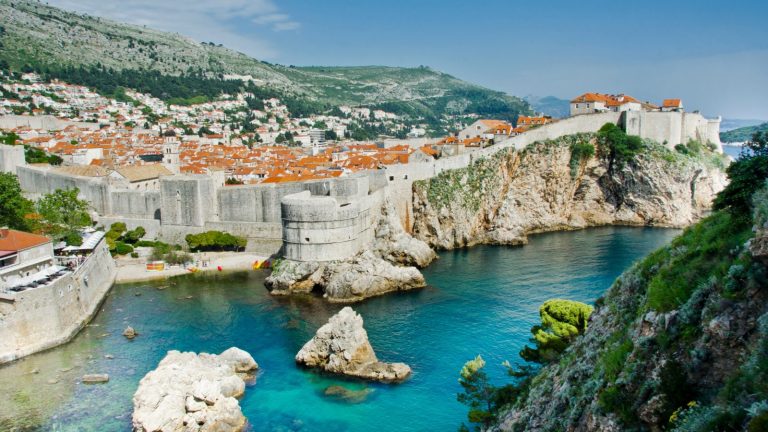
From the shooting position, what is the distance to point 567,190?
3981cm

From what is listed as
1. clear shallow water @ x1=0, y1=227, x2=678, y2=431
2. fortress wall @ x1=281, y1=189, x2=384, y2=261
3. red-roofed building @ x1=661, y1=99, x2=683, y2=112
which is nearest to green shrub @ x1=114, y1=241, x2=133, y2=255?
clear shallow water @ x1=0, y1=227, x2=678, y2=431

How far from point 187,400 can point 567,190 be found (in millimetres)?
31379

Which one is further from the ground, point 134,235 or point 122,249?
point 134,235

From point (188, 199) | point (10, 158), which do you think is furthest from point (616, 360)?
point (10, 158)

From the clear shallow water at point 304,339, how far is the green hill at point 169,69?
78868 mm

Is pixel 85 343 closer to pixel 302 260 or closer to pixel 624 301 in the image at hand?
pixel 302 260

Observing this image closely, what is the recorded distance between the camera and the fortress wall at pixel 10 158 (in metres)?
37.7

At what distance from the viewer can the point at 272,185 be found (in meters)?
29.9

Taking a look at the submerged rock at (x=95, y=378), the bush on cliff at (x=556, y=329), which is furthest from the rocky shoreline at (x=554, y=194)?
the submerged rock at (x=95, y=378)

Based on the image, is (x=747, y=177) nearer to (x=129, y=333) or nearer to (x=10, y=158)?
(x=129, y=333)

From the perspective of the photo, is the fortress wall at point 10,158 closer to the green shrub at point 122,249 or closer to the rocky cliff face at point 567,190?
the green shrub at point 122,249

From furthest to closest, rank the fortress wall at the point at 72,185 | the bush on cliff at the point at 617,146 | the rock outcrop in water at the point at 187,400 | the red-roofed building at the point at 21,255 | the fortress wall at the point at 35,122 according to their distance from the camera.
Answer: the fortress wall at the point at 35,122 < the bush on cliff at the point at 617,146 < the fortress wall at the point at 72,185 < the red-roofed building at the point at 21,255 < the rock outcrop in water at the point at 187,400

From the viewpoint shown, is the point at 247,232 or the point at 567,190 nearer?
the point at 247,232

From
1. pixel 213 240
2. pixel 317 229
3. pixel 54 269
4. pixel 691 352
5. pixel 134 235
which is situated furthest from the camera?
pixel 134 235
